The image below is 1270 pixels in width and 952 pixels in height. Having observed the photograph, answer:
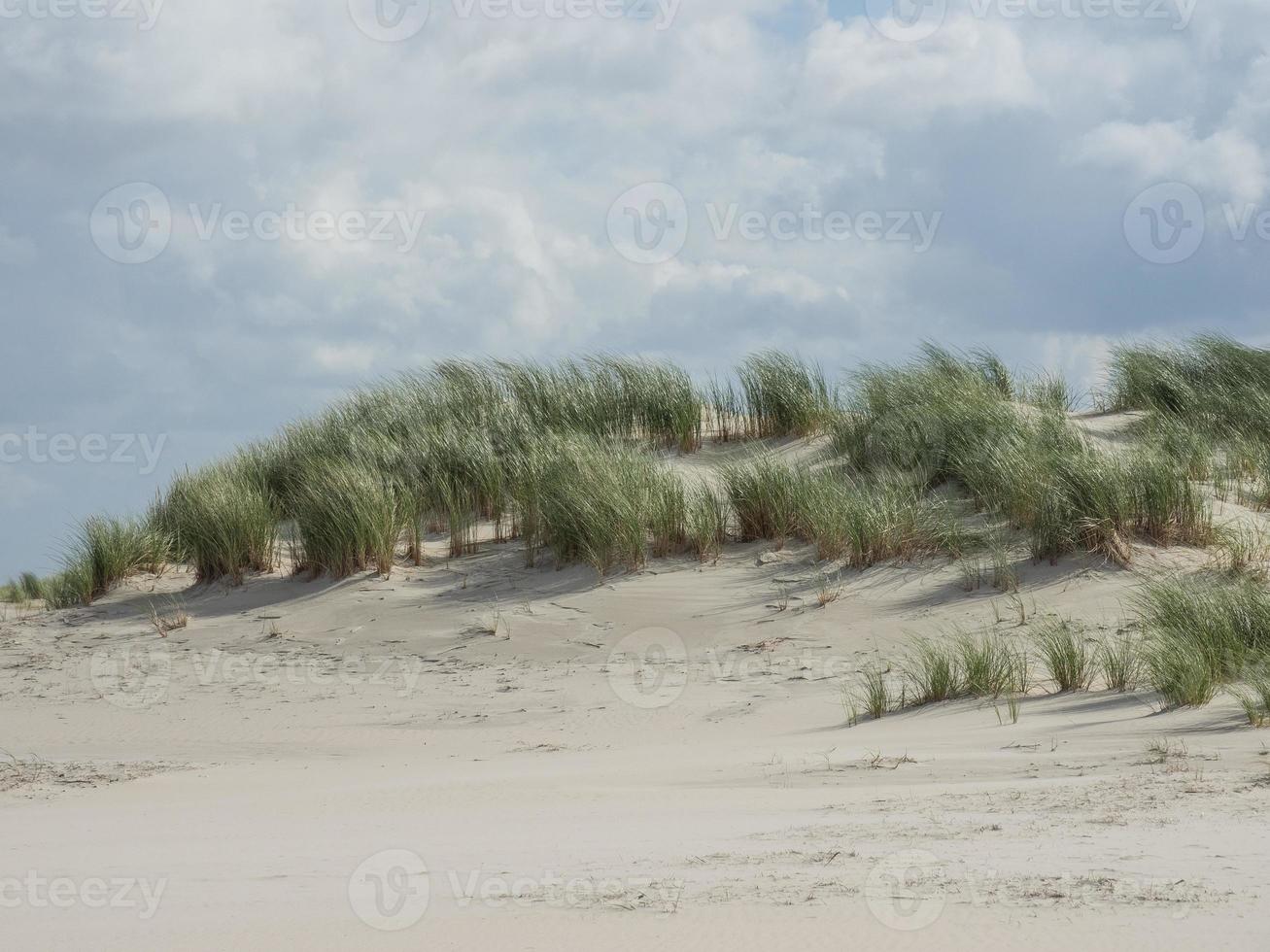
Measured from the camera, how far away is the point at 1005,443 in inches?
A: 444

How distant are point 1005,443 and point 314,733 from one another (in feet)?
20.6

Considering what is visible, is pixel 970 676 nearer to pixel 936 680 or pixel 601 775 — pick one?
pixel 936 680

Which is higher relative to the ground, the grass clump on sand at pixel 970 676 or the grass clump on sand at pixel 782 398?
A: the grass clump on sand at pixel 782 398

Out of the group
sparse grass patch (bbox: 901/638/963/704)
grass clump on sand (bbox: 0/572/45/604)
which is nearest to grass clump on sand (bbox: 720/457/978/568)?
sparse grass patch (bbox: 901/638/963/704)

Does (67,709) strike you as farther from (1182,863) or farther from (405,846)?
(1182,863)

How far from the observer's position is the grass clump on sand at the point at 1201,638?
21.5 ft

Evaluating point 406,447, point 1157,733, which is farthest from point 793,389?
point 1157,733

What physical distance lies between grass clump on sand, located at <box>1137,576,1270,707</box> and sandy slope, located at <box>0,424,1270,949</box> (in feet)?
0.67

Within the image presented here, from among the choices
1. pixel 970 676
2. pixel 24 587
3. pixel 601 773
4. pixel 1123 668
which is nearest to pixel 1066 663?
pixel 1123 668

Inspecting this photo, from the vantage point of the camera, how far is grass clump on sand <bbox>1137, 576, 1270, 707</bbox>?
6539 millimetres

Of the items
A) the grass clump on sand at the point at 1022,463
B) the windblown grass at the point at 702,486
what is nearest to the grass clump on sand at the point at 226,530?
the windblown grass at the point at 702,486

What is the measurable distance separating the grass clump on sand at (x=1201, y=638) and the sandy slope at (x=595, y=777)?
0.21 meters

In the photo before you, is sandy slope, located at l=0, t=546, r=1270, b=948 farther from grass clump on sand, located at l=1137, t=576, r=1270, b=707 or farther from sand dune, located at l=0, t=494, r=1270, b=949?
grass clump on sand, located at l=1137, t=576, r=1270, b=707

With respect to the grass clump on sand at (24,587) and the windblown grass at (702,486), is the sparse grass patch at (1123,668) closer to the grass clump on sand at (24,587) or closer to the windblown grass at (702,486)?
the windblown grass at (702,486)
